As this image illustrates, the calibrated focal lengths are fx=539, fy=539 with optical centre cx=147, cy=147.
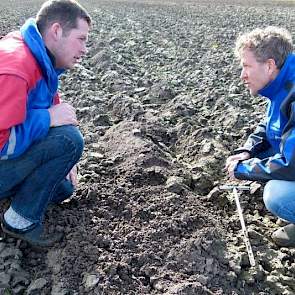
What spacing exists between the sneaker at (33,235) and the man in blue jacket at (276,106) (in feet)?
4.76

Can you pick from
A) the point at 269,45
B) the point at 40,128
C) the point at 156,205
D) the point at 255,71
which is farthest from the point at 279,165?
the point at 40,128

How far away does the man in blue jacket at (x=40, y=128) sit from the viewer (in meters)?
3.57

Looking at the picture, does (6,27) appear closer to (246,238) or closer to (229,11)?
(229,11)

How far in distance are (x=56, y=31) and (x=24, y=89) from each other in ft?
1.72

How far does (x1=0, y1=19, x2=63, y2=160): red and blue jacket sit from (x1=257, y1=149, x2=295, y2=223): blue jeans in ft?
5.47

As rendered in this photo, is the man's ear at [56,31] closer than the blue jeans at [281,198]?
Yes

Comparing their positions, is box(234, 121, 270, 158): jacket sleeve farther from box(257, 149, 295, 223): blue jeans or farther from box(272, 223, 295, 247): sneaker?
box(272, 223, 295, 247): sneaker

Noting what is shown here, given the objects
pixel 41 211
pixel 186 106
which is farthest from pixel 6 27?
pixel 41 211

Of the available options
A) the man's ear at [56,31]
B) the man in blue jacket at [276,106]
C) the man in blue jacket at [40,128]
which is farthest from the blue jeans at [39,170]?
the man in blue jacket at [276,106]

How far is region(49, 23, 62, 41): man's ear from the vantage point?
3672 millimetres

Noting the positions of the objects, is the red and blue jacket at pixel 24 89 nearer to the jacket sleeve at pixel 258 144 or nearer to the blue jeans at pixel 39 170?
the blue jeans at pixel 39 170

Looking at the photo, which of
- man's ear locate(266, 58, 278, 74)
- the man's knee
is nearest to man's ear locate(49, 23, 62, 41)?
the man's knee

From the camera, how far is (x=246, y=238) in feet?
12.9

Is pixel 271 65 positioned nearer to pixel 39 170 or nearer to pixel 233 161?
pixel 233 161
